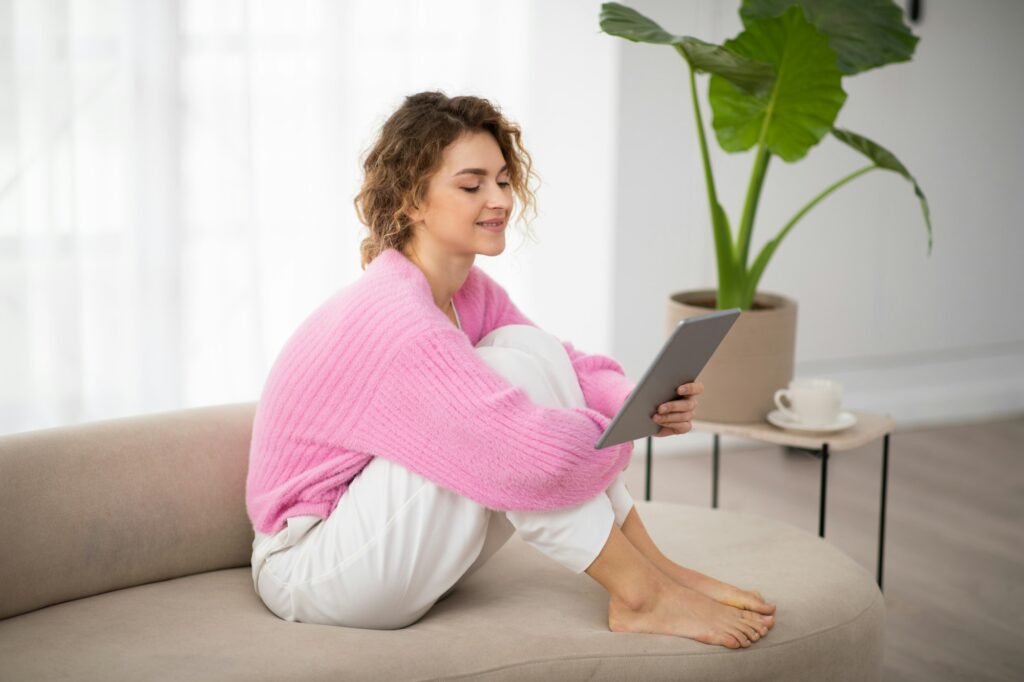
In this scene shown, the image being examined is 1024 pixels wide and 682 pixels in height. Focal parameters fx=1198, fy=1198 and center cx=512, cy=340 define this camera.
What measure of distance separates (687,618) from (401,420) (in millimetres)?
500

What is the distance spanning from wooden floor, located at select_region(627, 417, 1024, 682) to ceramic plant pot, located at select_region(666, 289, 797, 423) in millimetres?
549

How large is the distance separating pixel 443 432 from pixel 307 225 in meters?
1.64

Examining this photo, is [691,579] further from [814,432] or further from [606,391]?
[814,432]

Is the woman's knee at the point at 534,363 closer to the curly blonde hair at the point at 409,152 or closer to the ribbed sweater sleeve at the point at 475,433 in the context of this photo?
the ribbed sweater sleeve at the point at 475,433

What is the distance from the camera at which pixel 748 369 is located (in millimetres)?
2525

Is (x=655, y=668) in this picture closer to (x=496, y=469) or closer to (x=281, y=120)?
(x=496, y=469)


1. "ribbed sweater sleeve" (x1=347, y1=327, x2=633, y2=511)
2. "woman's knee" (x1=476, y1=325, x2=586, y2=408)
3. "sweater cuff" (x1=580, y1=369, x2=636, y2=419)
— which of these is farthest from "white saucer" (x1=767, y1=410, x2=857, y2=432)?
"ribbed sweater sleeve" (x1=347, y1=327, x2=633, y2=511)

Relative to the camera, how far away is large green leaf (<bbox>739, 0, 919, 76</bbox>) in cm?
261

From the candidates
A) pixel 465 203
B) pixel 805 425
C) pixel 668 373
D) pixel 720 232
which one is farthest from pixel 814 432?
pixel 465 203

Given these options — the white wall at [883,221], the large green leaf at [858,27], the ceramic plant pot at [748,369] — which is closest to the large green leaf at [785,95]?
the large green leaf at [858,27]

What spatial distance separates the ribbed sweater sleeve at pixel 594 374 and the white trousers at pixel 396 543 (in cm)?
22

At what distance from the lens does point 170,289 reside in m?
3.01

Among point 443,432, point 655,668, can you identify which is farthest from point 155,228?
point 655,668

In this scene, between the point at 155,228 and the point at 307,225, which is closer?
the point at 155,228
